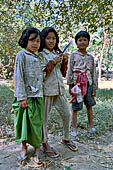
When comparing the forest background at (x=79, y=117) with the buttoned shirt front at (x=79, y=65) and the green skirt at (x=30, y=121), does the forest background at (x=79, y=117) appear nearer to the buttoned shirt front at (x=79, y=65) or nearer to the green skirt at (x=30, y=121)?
the green skirt at (x=30, y=121)

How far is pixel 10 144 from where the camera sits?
116 inches

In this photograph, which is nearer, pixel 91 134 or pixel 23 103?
pixel 23 103

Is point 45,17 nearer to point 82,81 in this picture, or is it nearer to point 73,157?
point 82,81

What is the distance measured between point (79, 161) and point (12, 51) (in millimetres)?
4204

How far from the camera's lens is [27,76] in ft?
7.10

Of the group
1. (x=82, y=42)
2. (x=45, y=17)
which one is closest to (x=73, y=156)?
(x=82, y=42)

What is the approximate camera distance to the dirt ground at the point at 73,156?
2.20 m

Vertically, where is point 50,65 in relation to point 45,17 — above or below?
below

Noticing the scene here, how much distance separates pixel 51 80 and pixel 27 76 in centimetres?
35

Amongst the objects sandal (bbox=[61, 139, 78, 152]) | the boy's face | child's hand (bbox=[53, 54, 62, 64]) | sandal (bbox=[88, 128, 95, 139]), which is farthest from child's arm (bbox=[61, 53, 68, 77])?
sandal (bbox=[88, 128, 95, 139])

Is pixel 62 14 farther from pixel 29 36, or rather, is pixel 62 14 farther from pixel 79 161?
pixel 79 161

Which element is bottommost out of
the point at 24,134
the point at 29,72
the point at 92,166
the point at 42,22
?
the point at 92,166

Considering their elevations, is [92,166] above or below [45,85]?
below

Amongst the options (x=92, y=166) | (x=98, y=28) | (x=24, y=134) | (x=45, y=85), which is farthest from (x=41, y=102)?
(x=98, y=28)
